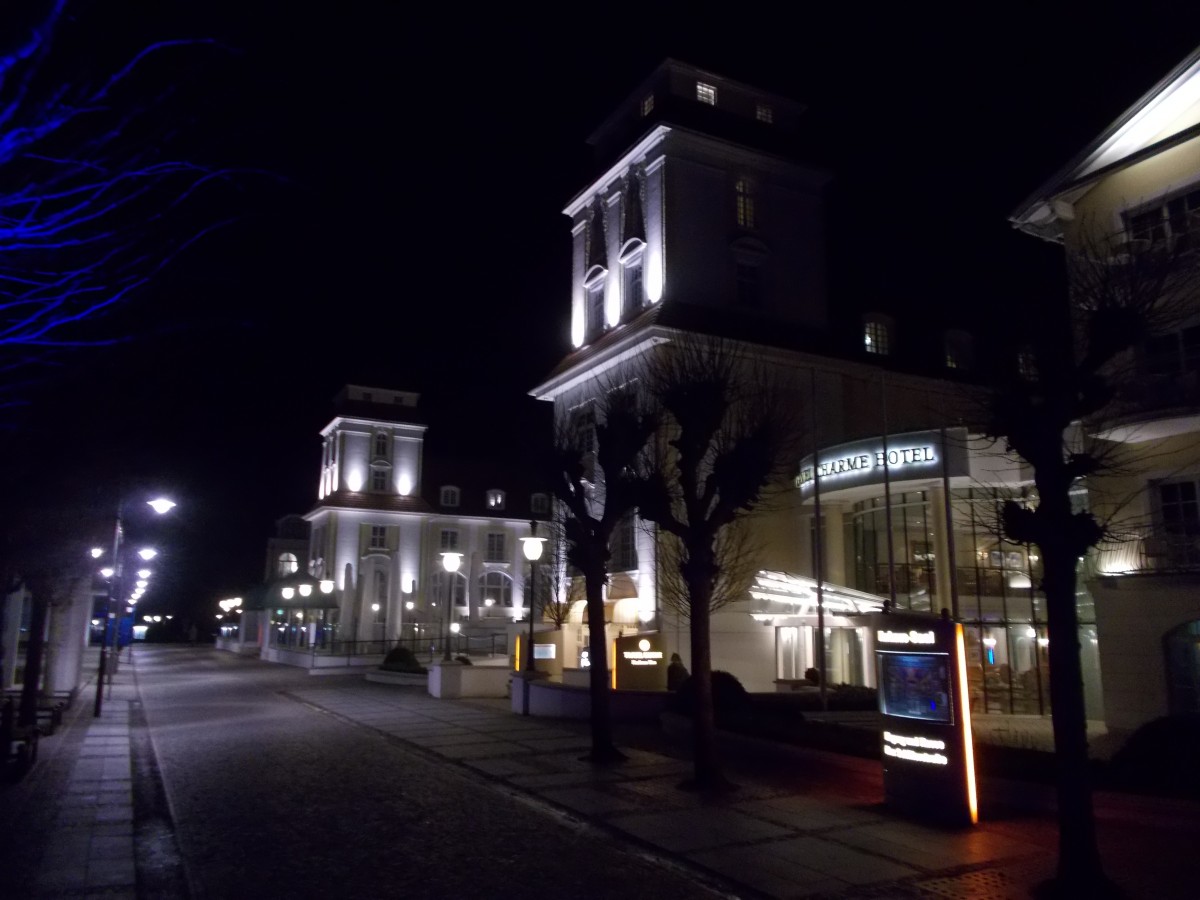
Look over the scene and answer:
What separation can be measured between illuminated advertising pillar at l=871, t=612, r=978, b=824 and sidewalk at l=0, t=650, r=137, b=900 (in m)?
8.73

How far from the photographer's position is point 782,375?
3466 cm

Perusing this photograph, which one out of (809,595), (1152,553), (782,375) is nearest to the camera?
(1152,553)

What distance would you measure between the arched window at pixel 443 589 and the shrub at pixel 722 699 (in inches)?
1698

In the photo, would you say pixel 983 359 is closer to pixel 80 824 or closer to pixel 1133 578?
pixel 1133 578

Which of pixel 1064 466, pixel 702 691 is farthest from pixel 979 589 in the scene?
pixel 1064 466

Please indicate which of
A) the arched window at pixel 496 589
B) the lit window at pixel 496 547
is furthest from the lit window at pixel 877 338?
the lit window at pixel 496 547

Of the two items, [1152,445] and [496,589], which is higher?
[1152,445]

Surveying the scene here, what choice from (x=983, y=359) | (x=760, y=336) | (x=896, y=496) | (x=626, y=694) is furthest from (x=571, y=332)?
(x=983, y=359)

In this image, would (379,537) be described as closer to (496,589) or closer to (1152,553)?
(496,589)

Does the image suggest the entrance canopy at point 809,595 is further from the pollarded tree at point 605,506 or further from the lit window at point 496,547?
the lit window at point 496,547

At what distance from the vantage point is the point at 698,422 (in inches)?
584

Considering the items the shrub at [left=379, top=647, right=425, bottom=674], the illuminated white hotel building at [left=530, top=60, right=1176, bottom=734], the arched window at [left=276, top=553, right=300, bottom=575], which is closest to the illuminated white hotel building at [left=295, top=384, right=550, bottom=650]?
the arched window at [left=276, top=553, right=300, bottom=575]

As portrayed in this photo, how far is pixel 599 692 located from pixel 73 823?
26.7ft

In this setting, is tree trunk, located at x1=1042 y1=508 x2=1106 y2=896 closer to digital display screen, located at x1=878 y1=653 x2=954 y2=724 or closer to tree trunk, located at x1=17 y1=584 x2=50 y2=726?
digital display screen, located at x1=878 y1=653 x2=954 y2=724
